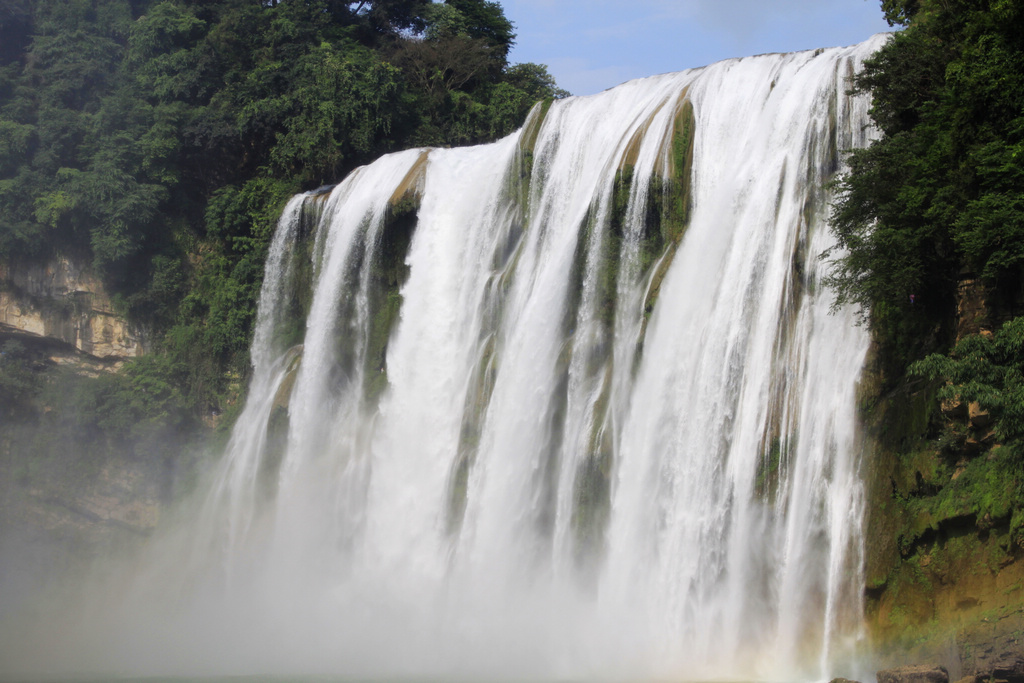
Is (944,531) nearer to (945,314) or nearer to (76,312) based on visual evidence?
(945,314)

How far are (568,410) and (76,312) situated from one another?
18837mm

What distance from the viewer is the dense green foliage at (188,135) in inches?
1146

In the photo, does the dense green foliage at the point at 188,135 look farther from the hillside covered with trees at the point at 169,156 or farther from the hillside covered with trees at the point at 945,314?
the hillside covered with trees at the point at 945,314

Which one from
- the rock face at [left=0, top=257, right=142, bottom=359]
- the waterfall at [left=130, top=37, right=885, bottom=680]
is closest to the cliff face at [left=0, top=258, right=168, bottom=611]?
the rock face at [left=0, top=257, right=142, bottom=359]

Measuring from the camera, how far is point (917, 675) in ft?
36.4

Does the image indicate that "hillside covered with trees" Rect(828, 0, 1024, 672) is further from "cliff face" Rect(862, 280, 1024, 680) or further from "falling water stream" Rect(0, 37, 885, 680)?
"falling water stream" Rect(0, 37, 885, 680)

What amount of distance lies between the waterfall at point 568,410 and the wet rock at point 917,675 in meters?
1.32

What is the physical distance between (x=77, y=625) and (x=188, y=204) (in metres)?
13.0

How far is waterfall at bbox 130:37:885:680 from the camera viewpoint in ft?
46.1

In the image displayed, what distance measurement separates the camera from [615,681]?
1421 centimetres

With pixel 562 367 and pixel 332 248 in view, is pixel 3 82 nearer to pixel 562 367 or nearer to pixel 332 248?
pixel 332 248

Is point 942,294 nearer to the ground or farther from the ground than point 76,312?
nearer to the ground

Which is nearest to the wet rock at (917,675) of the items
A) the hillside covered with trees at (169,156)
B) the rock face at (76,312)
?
the hillside covered with trees at (169,156)

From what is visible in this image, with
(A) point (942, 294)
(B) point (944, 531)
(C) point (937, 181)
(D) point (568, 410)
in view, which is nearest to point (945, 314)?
(A) point (942, 294)
